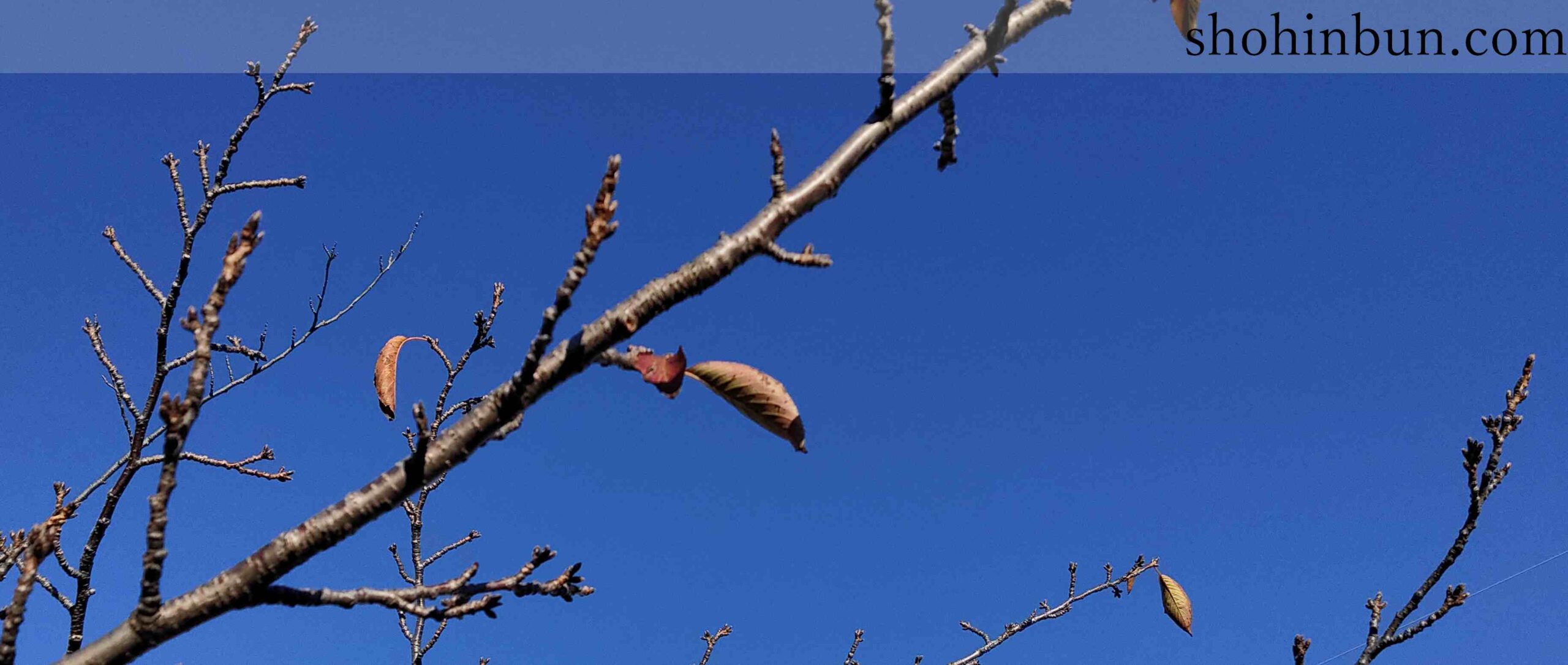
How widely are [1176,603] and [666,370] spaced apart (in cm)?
365

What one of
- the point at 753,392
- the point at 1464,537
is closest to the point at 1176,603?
the point at 1464,537

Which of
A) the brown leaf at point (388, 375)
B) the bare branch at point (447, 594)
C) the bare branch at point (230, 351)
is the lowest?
the bare branch at point (447, 594)

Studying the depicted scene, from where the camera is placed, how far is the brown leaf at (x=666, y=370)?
4.56 ft

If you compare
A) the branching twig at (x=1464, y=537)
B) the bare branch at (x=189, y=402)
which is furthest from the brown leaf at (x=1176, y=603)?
the bare branch at (x=189, y=402)

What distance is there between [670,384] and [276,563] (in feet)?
2.16

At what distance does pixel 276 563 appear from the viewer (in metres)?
1.34

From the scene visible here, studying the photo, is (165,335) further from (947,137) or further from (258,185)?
(947,137)
